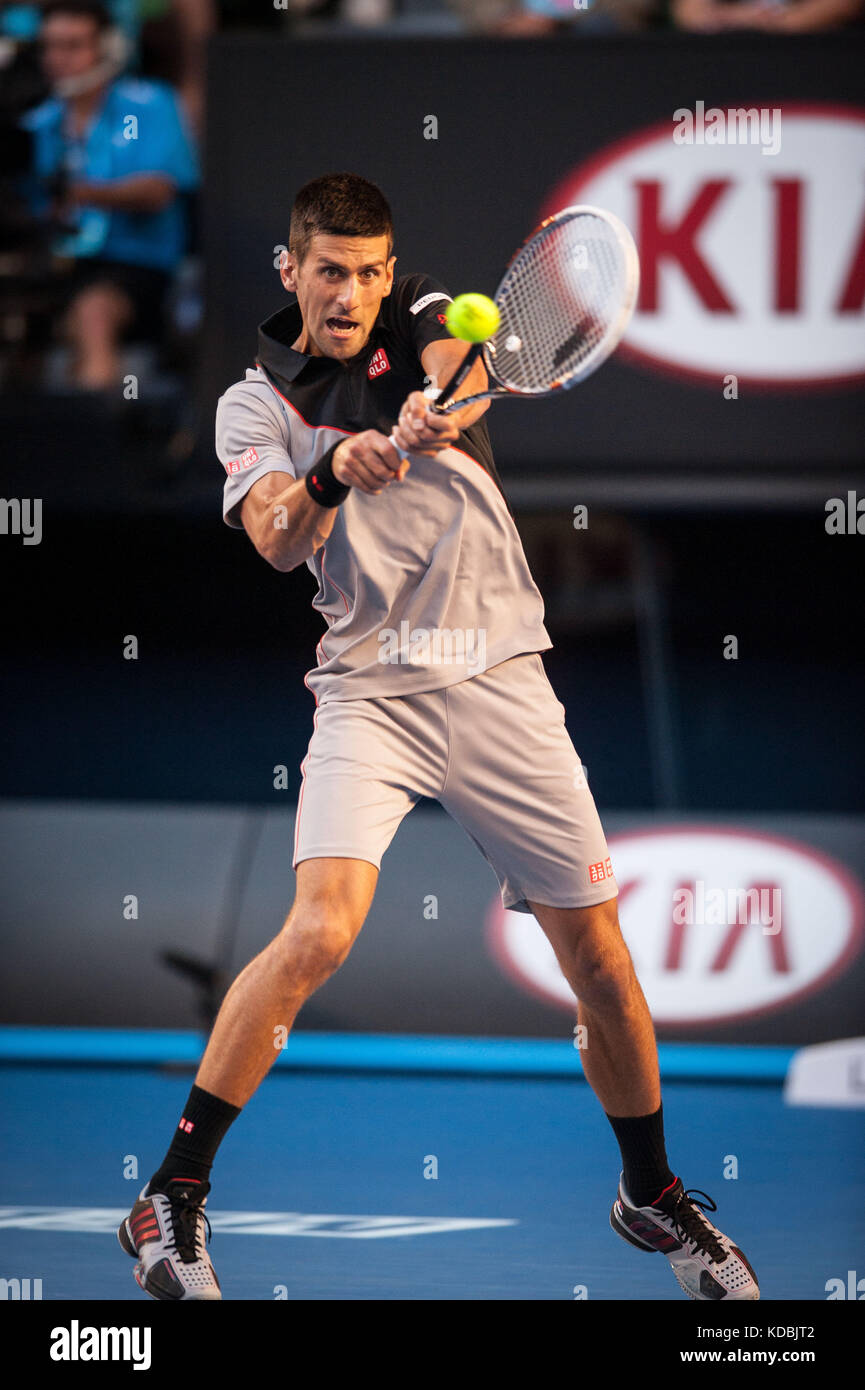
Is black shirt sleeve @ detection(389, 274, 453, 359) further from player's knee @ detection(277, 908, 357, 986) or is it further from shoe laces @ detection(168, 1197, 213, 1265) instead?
shoe laces @ detection(168, 1197, 213, 1265)

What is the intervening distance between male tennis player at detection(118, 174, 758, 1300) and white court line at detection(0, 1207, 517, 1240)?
31.0 inches

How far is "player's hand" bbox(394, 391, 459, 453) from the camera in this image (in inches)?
120

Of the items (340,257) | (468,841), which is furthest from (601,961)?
(468,841)

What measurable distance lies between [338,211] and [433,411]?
45 centimetres

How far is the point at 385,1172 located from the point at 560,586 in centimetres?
375

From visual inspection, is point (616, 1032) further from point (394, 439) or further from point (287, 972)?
point (394, 439)

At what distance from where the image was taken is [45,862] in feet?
20.0

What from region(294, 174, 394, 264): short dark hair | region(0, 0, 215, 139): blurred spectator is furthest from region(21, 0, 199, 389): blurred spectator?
region(294, 174, 394, 264): short dark hair

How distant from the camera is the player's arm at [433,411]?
3.05 m

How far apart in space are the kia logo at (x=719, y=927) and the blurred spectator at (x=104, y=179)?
268cm

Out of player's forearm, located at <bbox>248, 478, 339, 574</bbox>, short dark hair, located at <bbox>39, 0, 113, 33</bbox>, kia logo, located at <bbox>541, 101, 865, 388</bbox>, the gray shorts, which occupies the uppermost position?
short dark hair, located at <bbox>39, 0, 113, 33</bbox>

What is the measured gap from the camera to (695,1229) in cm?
347

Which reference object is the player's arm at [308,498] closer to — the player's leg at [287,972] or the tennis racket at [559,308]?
the tennis racket at [559,308]

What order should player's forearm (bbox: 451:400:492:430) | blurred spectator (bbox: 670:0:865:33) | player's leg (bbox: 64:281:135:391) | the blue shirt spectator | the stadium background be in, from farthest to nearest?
player's leg (bbox: 64:281:135:391), the blue shirt spectator, blurred spectator (bbox: 670:0:865:33), the stadium background, player's forearm (bbox: 451:400:492:430)
